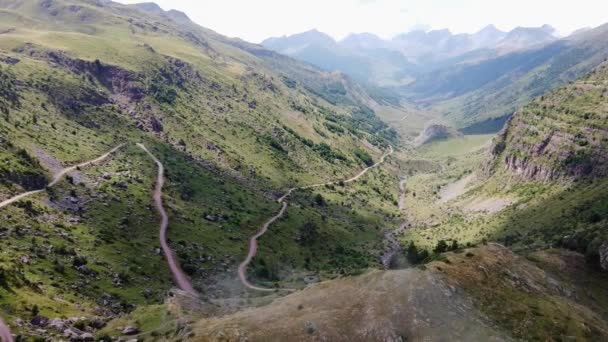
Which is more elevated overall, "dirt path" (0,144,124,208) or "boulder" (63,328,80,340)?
"dirt path" (0,144,124,208)

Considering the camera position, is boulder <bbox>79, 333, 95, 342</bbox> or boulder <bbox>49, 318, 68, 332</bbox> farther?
boulder <bbox>79, 333, 95, 342</bbox>

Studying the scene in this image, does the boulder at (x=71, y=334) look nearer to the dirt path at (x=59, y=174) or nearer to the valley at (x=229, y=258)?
the valley at (x=229, y=258)

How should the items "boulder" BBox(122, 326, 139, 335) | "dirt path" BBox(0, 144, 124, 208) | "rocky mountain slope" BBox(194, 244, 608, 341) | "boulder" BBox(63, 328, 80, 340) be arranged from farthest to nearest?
"dirt path" BBox(0, 144, 124, 208)
"boulder" BBox(122, 326, 139, 335)
"boulder" BBox(63, 328, 80, 340)
"rocky mountain slope" BBox(194, 244, 608, 341)

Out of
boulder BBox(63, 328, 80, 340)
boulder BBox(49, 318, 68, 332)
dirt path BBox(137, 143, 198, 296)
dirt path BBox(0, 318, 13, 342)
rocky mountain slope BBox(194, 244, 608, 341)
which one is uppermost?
rocky mountain slope BBox(194, 244, 608, 341)

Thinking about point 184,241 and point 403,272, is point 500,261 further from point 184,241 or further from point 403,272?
point 184,241

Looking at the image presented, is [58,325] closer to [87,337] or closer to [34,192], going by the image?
[87,337]

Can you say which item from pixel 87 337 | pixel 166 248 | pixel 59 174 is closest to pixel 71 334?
pixel 87 337

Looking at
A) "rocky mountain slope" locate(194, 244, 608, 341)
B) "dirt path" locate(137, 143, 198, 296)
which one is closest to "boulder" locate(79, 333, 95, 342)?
"rocky mountain slope" locate(194, 244, 608, 341)

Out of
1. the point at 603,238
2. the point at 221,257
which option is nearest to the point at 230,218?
the point at 221,257

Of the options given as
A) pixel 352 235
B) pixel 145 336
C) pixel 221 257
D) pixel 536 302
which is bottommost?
pixel 352 235

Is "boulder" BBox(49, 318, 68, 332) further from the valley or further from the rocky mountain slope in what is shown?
the rocky mountain slope

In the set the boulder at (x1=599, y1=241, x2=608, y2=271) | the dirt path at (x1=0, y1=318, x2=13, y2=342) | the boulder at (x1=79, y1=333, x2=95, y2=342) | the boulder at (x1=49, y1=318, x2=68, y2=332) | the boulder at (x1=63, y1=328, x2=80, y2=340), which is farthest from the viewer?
the boulder at (x1=599, y1=241, x2=608, y2=271)
